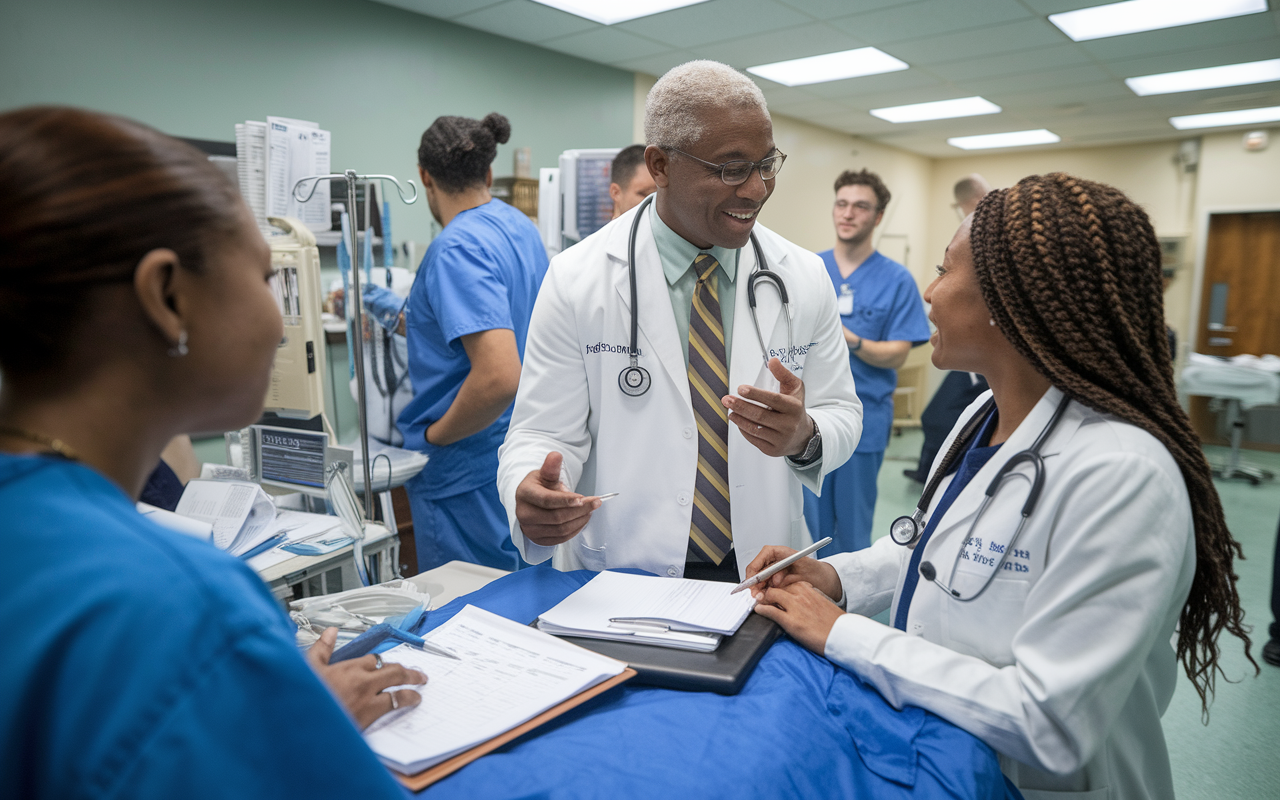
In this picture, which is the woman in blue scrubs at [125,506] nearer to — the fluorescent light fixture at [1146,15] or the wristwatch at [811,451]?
the wristwatch at [811,451]

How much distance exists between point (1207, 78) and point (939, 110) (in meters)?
1.84

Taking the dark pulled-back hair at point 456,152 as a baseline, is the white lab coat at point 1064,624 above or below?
below

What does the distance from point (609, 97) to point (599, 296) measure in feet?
13.9

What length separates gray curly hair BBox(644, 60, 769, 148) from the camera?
1.39 meters

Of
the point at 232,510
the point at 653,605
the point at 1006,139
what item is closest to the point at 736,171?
the point at 653,605

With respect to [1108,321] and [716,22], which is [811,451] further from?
[716,22]

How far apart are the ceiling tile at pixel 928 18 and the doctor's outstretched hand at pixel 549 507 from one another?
3.75 meters

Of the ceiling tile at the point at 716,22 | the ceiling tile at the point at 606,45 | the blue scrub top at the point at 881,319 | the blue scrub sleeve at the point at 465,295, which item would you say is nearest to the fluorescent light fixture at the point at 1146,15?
the ceiling tile at the point at 716,22

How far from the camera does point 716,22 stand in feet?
13.7

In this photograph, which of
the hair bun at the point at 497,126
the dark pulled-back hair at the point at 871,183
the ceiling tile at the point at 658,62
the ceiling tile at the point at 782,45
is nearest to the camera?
the hair bun at the point at 497,126

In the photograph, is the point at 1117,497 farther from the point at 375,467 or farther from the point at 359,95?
the point at 359,95

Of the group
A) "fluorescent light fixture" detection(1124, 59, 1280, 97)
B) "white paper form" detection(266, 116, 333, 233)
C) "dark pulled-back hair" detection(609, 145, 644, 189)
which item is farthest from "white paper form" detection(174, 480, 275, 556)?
"fluorescent light fixture" detection(1124, 59, 1280, 97)

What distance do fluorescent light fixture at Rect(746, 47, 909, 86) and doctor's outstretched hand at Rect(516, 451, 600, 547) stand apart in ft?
14.6

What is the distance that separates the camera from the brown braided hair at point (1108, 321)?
3.05 ft
